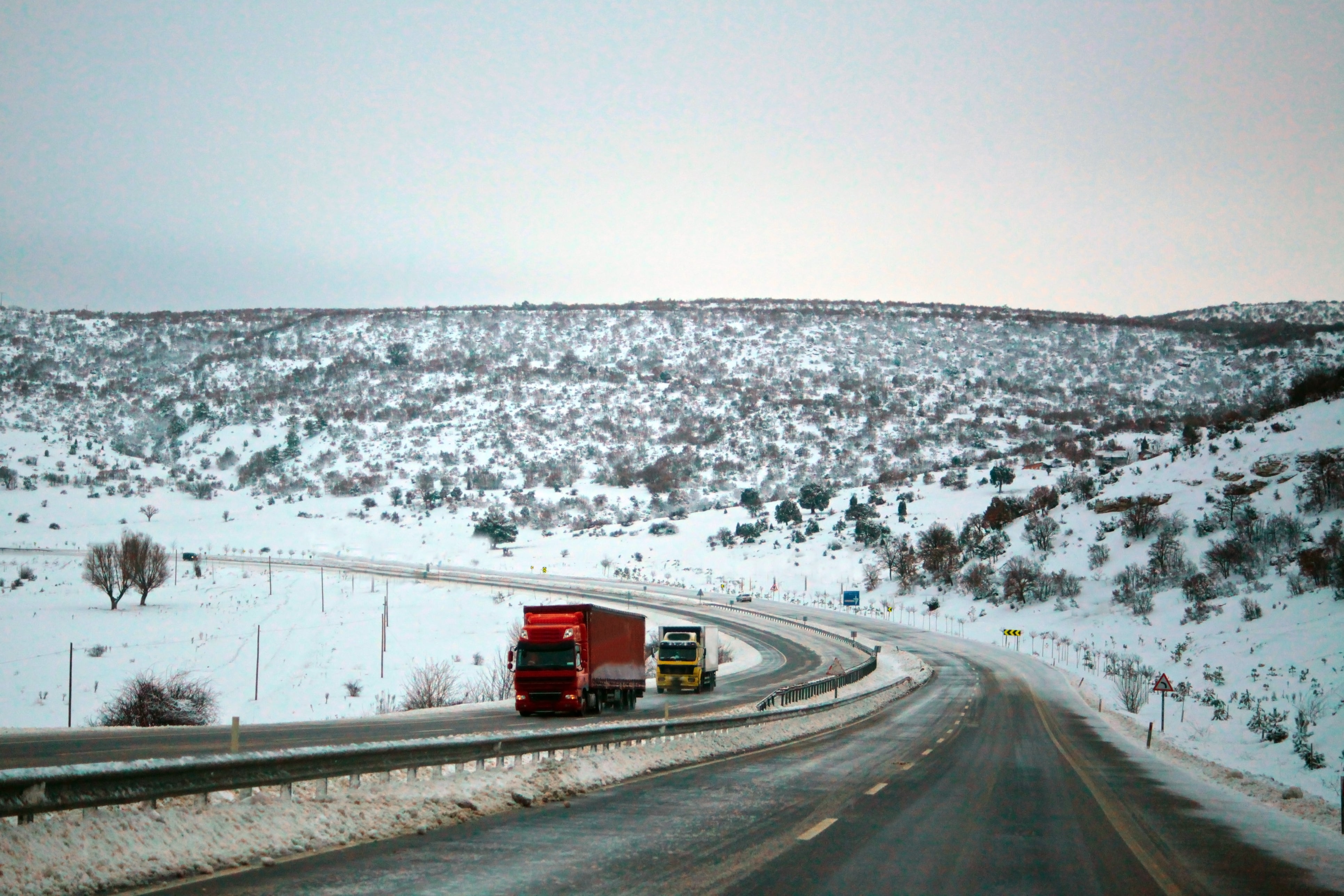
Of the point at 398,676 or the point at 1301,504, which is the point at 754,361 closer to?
the point at 1301,504

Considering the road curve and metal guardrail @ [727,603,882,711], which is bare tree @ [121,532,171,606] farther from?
metal guardrail @ [727,603,882,711]

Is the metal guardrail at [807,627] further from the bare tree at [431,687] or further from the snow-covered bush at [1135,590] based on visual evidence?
the bare tree at [431,687]

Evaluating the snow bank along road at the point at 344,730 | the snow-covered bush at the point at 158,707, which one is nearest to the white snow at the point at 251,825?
the snow bank along road at the point at 344,730

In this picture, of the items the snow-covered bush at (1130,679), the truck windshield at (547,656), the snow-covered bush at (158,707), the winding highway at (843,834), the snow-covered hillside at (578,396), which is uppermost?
the snow-covered hillside at (578,396)

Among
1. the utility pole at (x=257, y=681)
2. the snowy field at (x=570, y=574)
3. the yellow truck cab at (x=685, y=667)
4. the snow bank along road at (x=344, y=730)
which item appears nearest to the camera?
the snow bank along road at (x=344, y=730)

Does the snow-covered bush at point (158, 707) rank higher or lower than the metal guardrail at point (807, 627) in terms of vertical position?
higher

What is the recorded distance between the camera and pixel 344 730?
24.6 metres

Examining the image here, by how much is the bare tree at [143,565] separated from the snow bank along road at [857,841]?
206 feet

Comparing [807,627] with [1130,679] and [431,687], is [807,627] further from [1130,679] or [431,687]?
[431,687]

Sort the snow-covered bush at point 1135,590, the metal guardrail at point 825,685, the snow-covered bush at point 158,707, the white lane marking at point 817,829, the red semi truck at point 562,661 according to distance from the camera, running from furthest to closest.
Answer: the snow-covered bush at point 1135,590 → the metal guardrail at point 825,685 → the snow-covered bush at point 158,707 → the red semi truck at point 562,661 → the white lane marking at point 817,829

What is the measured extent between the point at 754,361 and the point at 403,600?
11272 cm

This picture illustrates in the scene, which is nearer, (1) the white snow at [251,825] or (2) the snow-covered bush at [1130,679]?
(1) the white snow at [251,825]

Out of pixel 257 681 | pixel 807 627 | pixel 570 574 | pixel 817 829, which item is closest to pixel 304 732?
pixel 817 829

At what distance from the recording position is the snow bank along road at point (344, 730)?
707 inches
